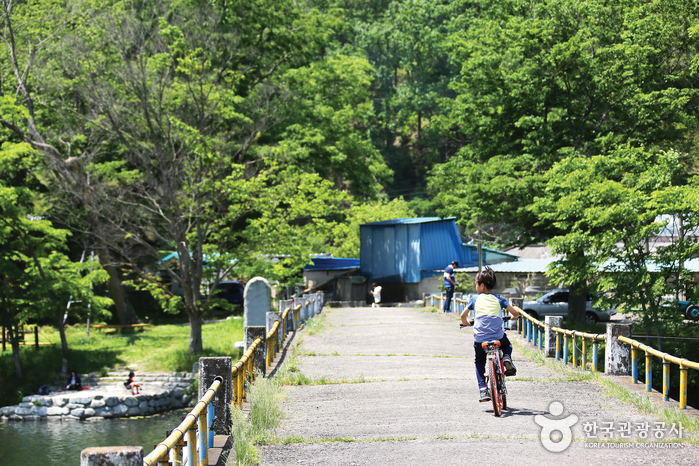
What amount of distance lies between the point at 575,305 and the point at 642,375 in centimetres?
847

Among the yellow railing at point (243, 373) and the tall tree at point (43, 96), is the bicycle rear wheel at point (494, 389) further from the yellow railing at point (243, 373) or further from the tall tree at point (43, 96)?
the tall tree at point (43, 96)

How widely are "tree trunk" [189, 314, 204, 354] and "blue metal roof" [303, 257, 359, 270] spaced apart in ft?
50.5

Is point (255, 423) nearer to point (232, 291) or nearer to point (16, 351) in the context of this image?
point (16, 351)

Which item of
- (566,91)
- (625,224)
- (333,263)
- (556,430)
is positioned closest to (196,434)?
(556,430)

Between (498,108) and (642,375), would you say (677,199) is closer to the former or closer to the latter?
(642,375)

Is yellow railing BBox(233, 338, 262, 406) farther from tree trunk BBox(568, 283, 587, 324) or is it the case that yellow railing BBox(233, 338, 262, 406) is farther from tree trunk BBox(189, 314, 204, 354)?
tree trunk BBox(568, 283, 587, 324)

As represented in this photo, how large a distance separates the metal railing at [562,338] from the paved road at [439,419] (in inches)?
24.6

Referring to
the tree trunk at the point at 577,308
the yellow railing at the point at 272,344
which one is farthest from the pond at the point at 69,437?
the tree trunk at the point at 577,308

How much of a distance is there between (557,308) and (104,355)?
2220 centimetres

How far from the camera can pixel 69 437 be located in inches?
1016

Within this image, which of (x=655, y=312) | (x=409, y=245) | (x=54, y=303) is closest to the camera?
(x=655, y=312)

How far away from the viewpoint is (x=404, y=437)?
8.62 metres

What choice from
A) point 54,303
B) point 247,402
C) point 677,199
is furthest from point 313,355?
point 54,303

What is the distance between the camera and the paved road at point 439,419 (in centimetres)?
780
